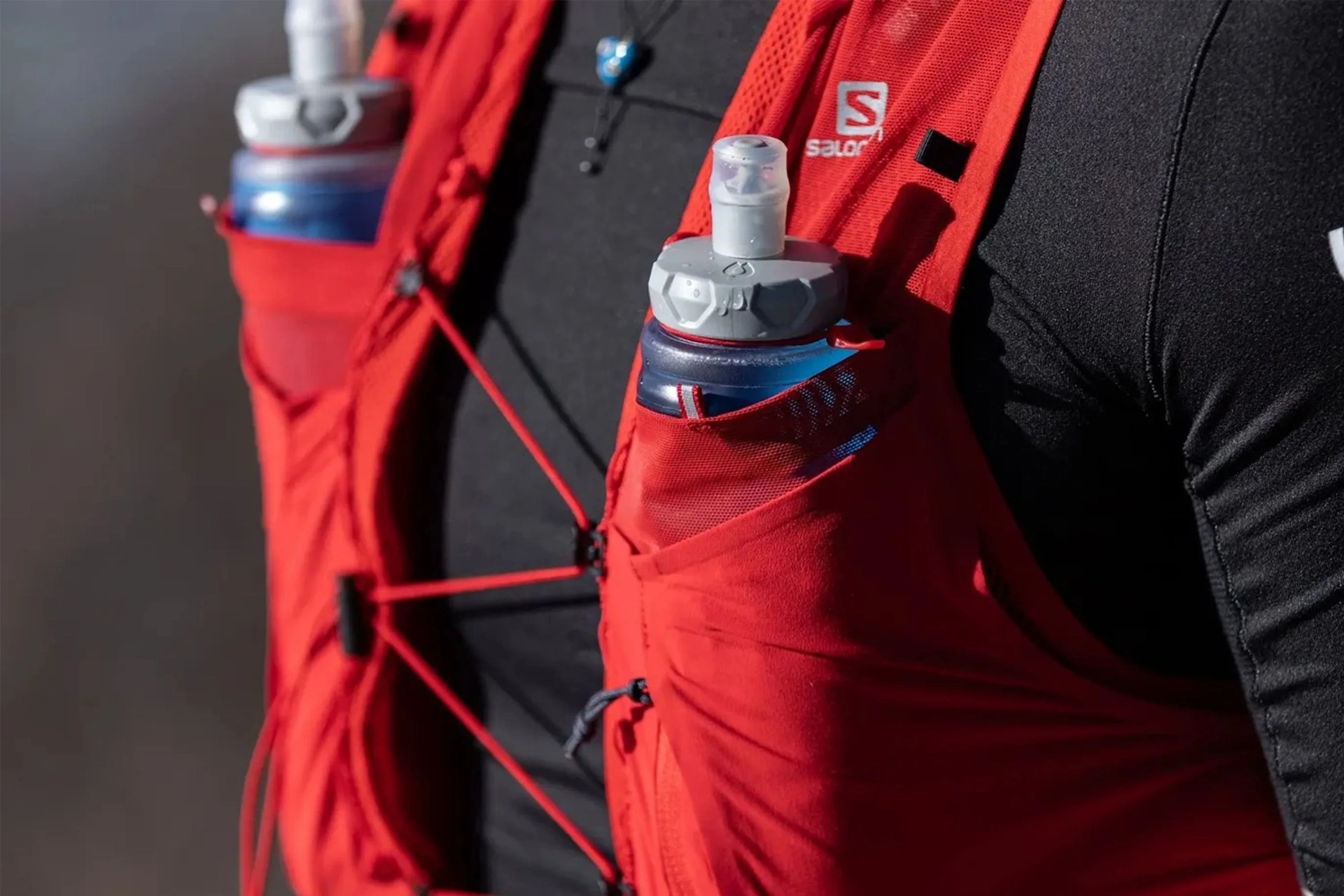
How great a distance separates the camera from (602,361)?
57 cm

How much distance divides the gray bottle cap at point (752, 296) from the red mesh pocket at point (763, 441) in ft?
0.07

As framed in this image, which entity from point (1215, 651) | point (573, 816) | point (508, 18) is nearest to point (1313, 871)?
point (1215, 651)

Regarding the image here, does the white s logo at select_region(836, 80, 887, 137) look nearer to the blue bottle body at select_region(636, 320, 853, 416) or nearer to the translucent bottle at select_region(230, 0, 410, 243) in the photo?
the blue bottle body at select_region(636, 320, 853, 416)

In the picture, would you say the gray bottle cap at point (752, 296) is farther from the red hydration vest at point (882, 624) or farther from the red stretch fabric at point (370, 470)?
the red stretch fabric at point (370, 470)

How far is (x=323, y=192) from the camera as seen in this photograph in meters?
0.70

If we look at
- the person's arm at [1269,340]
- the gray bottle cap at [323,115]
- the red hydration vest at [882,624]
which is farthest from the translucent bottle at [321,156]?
the person's arm at [1269,340]

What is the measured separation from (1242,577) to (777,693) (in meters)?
0.16

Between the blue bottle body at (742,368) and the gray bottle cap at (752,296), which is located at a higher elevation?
the gray bottle cap at (752,296)

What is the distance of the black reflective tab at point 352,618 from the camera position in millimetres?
637

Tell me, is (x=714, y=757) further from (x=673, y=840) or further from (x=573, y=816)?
(x=573, y=816)

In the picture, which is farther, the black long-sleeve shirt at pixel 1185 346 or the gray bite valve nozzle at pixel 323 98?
the gray bite valve nozzle at pixel 323 98

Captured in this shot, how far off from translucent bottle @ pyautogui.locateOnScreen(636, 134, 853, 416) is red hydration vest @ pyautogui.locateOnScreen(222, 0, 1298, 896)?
0.01 metres

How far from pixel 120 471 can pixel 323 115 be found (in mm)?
1054

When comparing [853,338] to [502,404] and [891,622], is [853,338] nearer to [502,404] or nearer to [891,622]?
[891,622]
